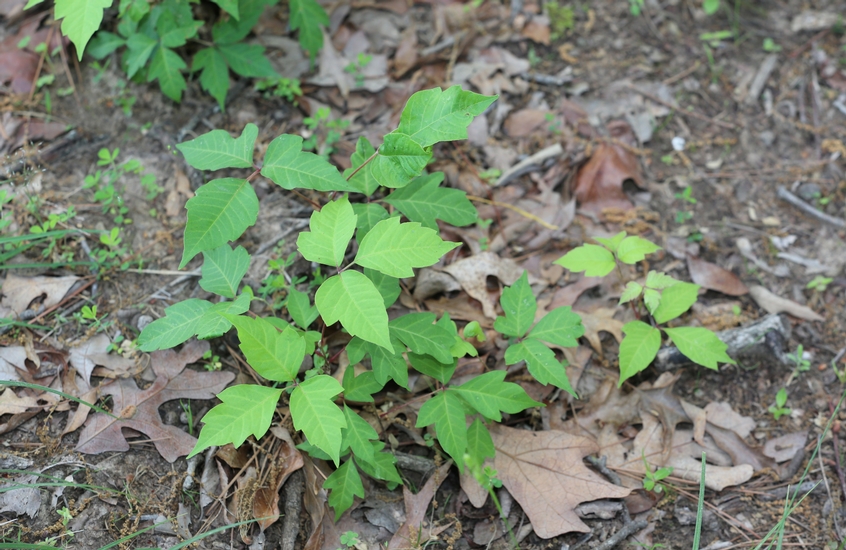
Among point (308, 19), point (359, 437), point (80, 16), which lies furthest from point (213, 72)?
point (359, 437)

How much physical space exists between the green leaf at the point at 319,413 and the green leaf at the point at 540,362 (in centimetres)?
76

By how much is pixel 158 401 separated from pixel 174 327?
1.21ft

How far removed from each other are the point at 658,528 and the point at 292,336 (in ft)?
5.45

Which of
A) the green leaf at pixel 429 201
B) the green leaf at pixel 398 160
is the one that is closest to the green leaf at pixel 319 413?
the green leaf at pixel 398 160

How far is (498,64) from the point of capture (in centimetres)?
367

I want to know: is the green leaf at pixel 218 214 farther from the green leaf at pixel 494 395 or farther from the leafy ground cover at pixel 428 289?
the green leaf at pixel 494 395

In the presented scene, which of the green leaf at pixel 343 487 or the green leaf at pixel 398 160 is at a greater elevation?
the green leaf at pixel 398 160

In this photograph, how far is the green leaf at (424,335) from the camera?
7.21 feet

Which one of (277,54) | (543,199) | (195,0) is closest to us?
(195,0)

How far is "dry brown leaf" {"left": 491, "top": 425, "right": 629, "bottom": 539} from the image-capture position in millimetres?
2293

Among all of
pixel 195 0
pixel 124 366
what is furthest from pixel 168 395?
pixel 195 0

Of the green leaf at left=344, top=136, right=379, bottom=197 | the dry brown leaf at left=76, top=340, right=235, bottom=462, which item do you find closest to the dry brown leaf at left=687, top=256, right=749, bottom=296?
the green leaf at left=344, top=136, right=379, bottom=197

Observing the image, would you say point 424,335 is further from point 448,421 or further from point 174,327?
point 174,327

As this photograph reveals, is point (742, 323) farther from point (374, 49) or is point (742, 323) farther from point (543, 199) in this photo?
point (374, 49)
